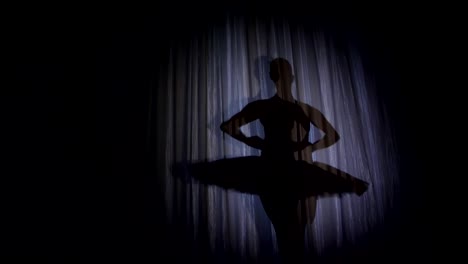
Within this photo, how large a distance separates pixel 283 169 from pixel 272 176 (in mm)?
67

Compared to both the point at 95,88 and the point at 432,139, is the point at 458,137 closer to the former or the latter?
the point at 432,139

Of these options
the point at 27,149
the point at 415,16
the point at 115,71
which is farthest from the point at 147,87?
the point at 415,16

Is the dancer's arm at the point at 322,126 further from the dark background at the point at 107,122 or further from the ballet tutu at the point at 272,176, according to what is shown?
the dark background at the point at 107,122

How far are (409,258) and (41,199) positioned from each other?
6.65ft

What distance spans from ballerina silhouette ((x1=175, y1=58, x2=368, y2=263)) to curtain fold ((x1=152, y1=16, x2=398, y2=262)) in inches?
3.0

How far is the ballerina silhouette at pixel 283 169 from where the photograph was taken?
1597mm

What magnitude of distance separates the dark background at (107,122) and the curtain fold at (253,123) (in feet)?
0.31

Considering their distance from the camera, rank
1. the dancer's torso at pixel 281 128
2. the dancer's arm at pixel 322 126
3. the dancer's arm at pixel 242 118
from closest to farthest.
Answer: the dancer's torso at pixel 281 128 → the dancer's arm at pixel 242 118 → the dancer's arm at pixel 322 126

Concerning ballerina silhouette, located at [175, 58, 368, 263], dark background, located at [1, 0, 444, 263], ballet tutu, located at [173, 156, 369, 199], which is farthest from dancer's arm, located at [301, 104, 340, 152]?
dark background, located at [1, 0, 444, 263]

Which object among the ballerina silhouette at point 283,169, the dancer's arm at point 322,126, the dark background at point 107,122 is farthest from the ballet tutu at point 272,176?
the dark background at point 107,122

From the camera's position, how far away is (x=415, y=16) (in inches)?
103

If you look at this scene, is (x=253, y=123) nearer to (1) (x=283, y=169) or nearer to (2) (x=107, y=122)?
(1) (x=283, y=169)

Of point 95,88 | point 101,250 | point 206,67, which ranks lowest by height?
point 101,250

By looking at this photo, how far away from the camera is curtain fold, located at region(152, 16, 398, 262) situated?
181 cm
